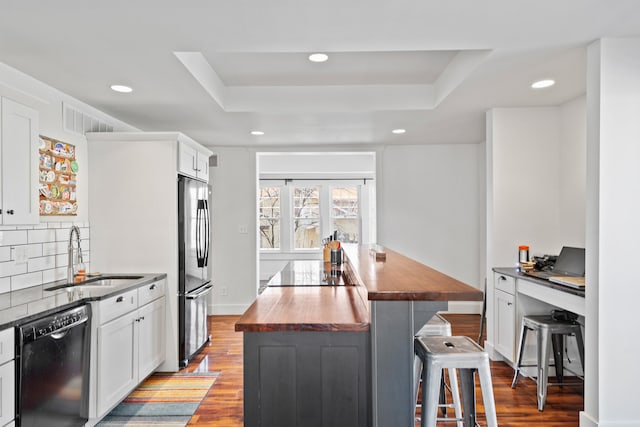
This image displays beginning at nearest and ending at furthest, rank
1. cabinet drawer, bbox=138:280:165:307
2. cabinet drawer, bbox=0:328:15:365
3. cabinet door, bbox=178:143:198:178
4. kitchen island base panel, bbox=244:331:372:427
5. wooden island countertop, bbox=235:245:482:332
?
wooden island countertop, bbox=235:245:482:332 < cabinet drawer, bbox=0:328:15:365 < kitchen island base panel, bbox=244:331:372:427 < cabinet drawer, bbox=138:280:165:307 < cabinet door, bbox=178:143:198:178

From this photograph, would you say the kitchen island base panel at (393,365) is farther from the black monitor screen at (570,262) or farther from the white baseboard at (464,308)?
the white baseboard at (464,308)

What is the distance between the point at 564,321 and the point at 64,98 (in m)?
4.11

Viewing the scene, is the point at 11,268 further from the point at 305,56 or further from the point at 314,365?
the point at 305,56

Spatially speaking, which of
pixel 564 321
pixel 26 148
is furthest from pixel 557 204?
pixel 26 148

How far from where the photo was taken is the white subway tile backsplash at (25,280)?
2834mm

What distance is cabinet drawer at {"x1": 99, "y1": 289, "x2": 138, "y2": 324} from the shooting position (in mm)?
2789

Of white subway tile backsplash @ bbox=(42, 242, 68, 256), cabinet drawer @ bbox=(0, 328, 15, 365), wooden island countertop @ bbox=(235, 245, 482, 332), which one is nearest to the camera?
wooden island countertop @ bbox=(235, 245, 482, 332)

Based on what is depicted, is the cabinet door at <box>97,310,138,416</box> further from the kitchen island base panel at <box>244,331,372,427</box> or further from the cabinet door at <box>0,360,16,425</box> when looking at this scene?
the kitchen island base panel at <box>244,331,372,427</box>

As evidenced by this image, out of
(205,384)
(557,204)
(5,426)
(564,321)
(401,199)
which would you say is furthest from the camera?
(401,199)

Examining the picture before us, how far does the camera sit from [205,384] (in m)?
3.52

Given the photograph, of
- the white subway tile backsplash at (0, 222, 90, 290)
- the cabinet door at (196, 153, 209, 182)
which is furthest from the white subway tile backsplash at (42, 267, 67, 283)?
the cabinet door at (196, 153, 209, 182)

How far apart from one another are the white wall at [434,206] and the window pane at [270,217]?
2941 mm

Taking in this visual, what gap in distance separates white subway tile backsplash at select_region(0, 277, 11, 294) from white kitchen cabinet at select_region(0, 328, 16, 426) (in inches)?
35.6

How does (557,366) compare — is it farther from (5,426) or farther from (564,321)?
(5,426)
